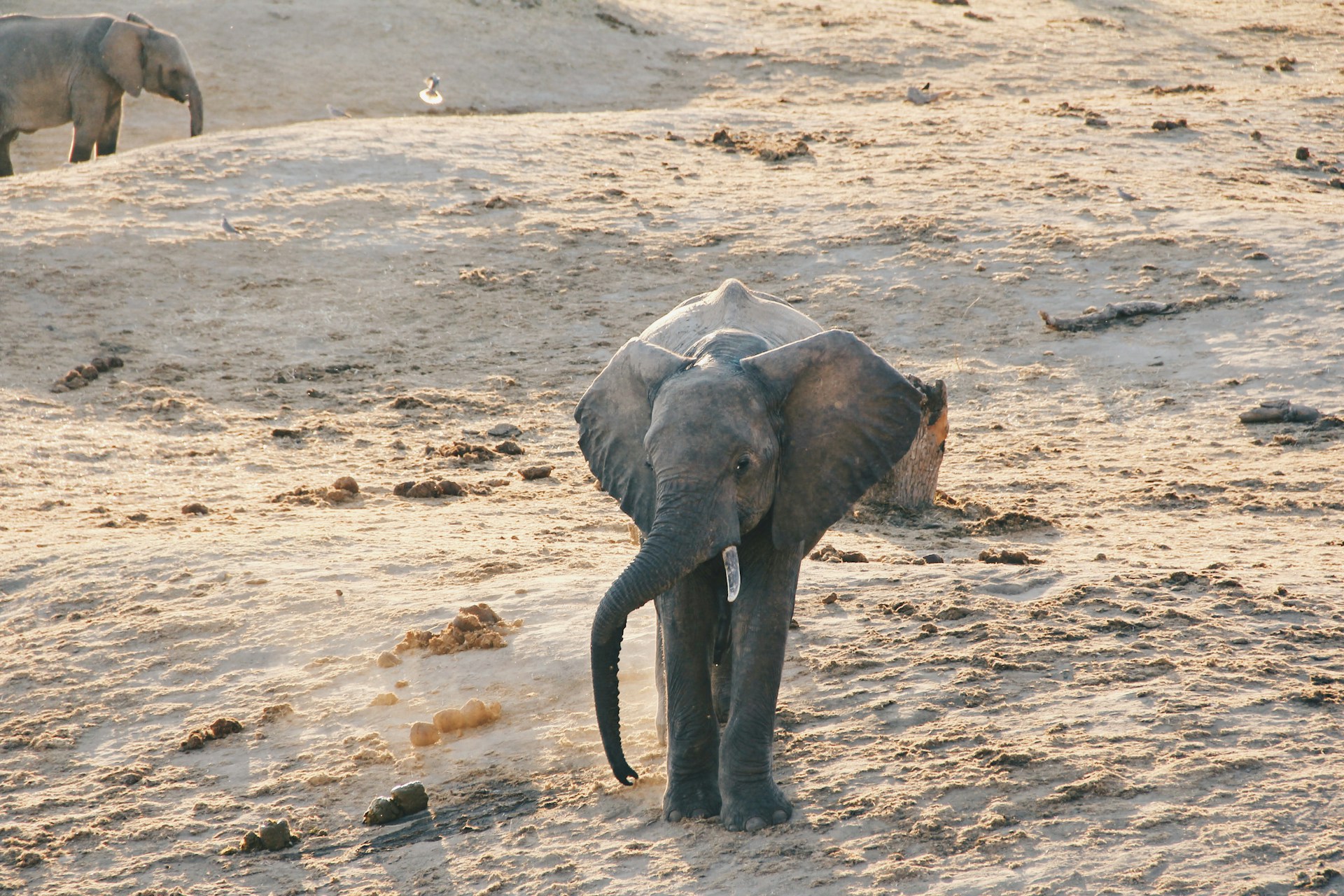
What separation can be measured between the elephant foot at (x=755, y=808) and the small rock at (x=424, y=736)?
136cm

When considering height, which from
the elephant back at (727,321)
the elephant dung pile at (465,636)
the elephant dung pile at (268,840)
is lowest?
the elephant dung pile at (268,840)

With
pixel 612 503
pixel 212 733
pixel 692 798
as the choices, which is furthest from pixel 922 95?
pixel 692 798

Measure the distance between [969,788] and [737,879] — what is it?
0.86 metres

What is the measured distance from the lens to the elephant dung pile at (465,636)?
226 inches

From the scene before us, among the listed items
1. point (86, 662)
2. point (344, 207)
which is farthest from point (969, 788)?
point (344, 207)

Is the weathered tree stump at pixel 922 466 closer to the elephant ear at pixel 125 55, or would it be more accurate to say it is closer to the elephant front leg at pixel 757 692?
the elephant front leg at pixel 757 692

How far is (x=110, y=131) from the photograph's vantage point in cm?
1728

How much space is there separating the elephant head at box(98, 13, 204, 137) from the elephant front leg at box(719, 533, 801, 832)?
1458cm

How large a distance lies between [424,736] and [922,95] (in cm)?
1455

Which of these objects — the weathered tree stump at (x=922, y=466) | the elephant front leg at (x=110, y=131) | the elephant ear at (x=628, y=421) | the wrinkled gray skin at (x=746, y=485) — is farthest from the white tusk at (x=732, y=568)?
the elephant front leg at (x=110, y=131)

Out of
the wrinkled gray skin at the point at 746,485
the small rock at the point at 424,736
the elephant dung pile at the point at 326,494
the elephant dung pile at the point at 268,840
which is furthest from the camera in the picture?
the elephant dung pile at the point at 326,494

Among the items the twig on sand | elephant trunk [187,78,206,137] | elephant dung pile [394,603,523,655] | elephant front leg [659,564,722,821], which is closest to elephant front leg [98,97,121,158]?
elephant trunk [187,78,206,137]

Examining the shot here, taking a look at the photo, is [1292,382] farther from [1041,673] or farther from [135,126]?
[135,126]

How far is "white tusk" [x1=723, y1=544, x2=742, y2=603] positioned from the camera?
402cm
